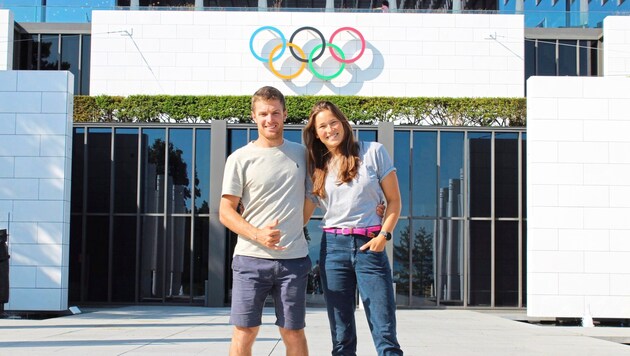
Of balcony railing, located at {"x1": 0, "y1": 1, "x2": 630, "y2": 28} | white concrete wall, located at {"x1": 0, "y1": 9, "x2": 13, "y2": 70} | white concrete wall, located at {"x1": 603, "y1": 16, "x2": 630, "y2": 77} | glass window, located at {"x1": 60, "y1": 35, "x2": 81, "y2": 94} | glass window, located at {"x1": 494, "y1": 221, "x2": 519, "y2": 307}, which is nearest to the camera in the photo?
glass window, located at {"x1": 494, "y1": 221, "x2": 519, "y2": 307}

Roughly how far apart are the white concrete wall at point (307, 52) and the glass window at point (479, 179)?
3374 mm

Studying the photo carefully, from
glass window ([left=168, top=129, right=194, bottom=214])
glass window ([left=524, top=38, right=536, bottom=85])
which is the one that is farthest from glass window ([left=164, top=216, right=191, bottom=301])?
glass window ([left=524, top=38, right=536, bottom=85])

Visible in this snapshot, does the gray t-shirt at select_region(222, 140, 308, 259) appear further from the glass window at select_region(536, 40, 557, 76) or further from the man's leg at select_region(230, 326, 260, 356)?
the glass window at select_region(536, 40, 557, 76)

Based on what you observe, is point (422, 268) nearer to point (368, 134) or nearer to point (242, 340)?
point (368, 134)

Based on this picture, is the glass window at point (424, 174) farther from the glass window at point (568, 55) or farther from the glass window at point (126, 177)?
the glass window at point (568, 55)

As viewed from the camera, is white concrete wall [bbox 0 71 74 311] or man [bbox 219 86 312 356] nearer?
man [bbox 219 86 312 356]

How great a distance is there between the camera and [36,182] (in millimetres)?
14070

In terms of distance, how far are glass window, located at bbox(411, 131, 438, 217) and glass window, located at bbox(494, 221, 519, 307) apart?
1526mm

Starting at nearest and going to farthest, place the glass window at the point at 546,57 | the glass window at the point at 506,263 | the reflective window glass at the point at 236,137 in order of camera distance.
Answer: the glass window at the point at 506,263
the reflective window glass at the point at 236,137
the glass window at the point at 546,57

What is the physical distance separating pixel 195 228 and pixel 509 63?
9.24m

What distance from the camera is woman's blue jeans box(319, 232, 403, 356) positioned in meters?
4.36

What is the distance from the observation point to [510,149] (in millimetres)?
17344

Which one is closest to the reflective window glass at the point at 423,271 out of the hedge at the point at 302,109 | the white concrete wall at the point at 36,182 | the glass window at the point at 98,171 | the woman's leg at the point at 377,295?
the hedge at the point at 302,109

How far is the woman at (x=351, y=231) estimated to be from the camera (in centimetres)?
437
